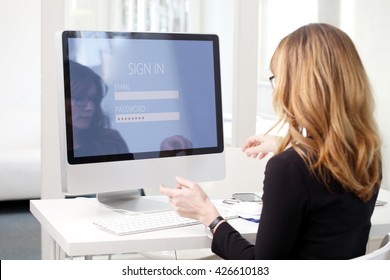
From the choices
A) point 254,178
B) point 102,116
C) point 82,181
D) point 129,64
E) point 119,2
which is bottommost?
point 254,178

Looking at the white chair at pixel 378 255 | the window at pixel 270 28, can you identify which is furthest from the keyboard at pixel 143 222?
the window at pixel 270 28

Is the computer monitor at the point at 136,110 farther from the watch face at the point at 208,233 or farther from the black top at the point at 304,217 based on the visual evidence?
the black top at the point at 304,217

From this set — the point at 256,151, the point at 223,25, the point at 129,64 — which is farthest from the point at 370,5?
the point at 129,64

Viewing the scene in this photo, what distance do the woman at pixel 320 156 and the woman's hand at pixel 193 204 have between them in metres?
0.21

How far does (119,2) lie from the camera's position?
11.1 ft

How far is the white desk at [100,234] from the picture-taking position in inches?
73.5

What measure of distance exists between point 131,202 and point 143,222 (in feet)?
0.84

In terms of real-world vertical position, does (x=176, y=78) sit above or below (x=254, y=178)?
above

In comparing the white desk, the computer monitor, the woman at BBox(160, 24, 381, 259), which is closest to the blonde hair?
the woman at BBox(160, 24, 381, 259)

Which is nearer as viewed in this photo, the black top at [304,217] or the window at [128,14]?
the black top at [304,217]

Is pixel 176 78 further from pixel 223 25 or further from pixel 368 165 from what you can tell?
pixel 223 25

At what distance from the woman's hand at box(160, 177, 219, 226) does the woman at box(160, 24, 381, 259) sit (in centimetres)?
21

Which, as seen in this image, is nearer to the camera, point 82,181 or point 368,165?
point 368,165

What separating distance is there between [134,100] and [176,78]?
16 cm
